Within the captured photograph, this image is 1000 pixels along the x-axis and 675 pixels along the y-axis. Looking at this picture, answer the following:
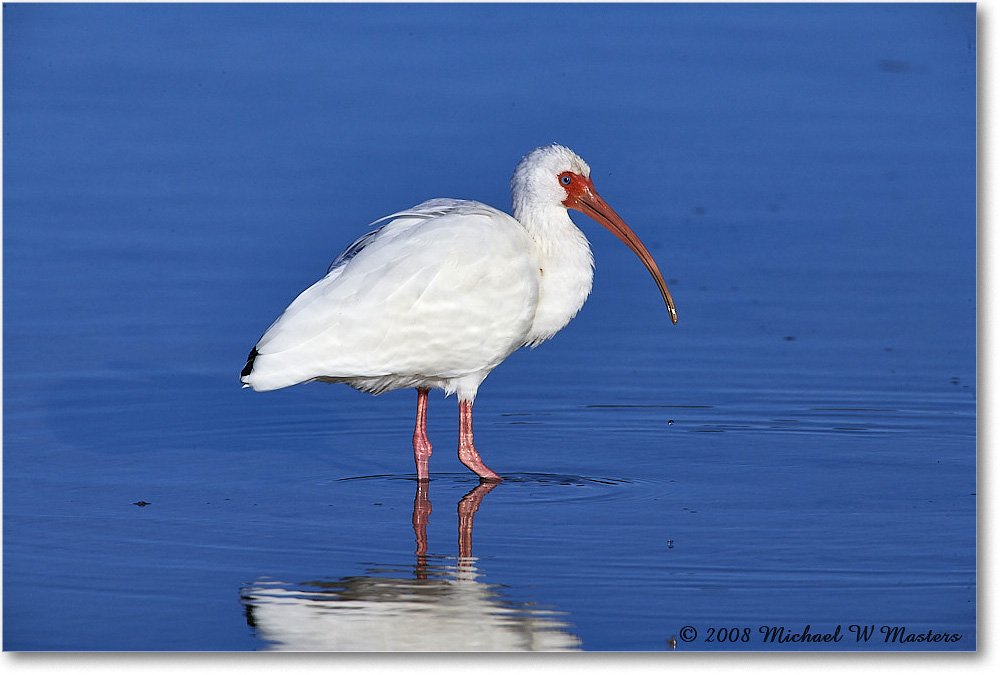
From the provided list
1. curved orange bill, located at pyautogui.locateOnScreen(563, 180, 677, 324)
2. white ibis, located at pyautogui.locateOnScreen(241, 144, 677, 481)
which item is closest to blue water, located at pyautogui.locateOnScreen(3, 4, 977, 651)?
white ibis, located at pyautogui.locateOnScreen(241, 144, 677, 481)

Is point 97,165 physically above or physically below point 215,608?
above

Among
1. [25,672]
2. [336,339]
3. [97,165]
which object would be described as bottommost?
[25,672]

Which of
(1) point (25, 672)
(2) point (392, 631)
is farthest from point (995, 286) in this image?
(1) point (25, 672)

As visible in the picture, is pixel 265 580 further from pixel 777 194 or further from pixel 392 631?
pixel 777 194

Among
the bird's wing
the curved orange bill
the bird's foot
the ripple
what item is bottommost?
the ripple

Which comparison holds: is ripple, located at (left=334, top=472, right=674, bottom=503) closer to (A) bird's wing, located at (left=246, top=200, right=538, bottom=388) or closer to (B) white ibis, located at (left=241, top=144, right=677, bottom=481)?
(B) white ibis, located at (left=241, top=144, right=677, bottom=481)

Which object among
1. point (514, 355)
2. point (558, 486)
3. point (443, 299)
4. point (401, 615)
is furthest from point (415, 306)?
point (514, 355)

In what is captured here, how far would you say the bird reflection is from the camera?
6.41 m

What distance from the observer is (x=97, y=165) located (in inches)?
522

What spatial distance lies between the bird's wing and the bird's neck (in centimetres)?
19

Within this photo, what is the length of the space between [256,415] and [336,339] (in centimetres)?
188

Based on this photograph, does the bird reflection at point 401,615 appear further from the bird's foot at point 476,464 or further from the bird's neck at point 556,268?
the bird's neck at point 556,268

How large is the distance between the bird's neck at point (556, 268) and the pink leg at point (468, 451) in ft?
1.77

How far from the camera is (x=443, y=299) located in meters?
8.37
